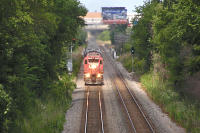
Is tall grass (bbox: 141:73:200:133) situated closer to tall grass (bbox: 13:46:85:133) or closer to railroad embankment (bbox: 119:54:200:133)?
railroad embankment (bbox: 119:54:200:133)

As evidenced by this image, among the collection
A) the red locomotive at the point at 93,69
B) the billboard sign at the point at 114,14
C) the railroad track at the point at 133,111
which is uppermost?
the billboard sign at the point at 114,14

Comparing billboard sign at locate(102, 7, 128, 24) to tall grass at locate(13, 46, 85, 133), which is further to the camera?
billboard sign at locate(102, 7, 128, 24)

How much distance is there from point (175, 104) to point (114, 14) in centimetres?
5836

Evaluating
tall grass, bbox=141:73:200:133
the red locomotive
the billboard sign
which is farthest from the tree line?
the billboard sign

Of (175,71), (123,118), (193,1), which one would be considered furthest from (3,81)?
(175,71)

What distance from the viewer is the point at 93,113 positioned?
75.4 feet

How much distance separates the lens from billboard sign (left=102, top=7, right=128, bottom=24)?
3111 inches

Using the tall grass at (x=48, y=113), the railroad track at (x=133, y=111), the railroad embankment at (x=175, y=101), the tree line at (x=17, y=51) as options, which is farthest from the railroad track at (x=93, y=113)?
the railroad embankment at (x=175, y=101)

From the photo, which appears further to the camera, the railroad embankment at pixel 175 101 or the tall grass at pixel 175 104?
the railroad embankment at pixel 175 101

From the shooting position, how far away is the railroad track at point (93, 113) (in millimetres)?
19312

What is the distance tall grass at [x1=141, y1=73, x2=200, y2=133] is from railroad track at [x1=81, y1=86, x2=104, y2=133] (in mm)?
5317

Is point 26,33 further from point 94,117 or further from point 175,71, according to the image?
point 175,71

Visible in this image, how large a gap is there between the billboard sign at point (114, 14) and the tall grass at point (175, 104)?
47.1 metres

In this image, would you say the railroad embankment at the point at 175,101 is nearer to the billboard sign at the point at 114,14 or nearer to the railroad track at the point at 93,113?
the railroad track at the point at 93,113
